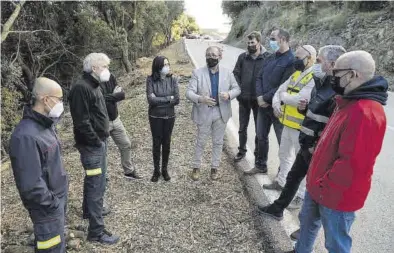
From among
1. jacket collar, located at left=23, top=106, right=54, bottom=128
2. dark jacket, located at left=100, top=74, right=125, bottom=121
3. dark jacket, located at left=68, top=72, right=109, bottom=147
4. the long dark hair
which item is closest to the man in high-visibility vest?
the long dark hair

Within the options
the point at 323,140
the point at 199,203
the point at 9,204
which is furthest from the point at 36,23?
A: the point at 323,140

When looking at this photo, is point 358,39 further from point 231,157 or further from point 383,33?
point 231,157

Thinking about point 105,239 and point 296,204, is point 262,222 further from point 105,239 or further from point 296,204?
point 105,239

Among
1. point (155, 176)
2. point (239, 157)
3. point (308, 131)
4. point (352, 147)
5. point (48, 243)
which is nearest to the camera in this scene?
point (352, 147)

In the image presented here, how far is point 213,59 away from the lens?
508 cm

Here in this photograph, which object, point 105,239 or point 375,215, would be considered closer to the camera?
point 105,239

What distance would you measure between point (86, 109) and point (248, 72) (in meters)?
2.84

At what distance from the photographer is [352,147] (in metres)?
2.69

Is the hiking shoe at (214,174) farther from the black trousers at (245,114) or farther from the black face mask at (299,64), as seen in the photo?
the black face mask at (299,64)

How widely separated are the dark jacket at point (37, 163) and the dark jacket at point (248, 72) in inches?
136

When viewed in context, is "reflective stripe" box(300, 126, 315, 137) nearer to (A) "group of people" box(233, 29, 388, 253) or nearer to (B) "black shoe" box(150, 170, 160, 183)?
(A) "group of people" box(233, 29, 388, 253)

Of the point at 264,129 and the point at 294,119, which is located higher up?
the point at 294,119

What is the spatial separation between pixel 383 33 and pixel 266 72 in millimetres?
13756

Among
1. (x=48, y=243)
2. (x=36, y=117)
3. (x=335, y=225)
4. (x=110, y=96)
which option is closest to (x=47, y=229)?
(x=48, y=243)
